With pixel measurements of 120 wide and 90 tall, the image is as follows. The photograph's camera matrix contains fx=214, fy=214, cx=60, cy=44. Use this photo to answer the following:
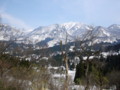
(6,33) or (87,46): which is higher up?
(6,33)

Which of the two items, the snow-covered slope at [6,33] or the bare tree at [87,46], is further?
the snow-covered slope at [6,33]

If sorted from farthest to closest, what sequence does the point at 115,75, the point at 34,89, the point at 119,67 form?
1. the point at 119,67
2. the point at 115,75
3. the point at 34,89

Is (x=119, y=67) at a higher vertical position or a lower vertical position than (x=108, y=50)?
lower

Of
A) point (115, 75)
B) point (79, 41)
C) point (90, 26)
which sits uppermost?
point (90, 26)

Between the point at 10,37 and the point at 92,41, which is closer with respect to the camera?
the point at 92,41

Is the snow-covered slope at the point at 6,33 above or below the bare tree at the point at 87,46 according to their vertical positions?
above

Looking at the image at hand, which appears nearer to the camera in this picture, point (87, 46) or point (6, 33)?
point (87, 46)

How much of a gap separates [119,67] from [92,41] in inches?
1717

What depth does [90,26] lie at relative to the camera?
84.5 feet

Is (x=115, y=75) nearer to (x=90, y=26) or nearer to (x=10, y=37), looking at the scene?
(x=90, y=26)

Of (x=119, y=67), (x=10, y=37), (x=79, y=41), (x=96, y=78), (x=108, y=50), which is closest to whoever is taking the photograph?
(x=79, y=41)

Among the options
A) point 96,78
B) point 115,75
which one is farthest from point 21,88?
point 115,75

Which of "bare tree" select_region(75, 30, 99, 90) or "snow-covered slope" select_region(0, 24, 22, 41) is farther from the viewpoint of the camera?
"snow-covered slope" select_region(0, 24, 22, 41)

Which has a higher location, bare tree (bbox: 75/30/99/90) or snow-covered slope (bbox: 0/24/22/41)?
snow-covered slope (bbox: 0/24/22/41)
